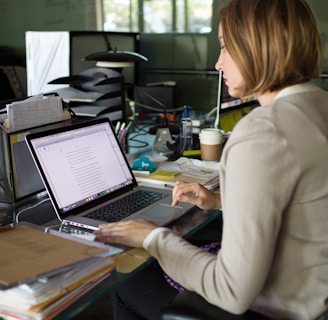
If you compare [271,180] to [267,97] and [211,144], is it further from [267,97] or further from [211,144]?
A: [211,144]

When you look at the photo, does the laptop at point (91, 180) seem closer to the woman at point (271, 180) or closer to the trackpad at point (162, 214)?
the trackpad at point (162, 214)

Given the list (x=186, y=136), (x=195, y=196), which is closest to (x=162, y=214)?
(x=195, y=196)

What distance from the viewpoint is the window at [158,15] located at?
3305 millimetres

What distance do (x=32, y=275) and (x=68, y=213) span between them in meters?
0.45

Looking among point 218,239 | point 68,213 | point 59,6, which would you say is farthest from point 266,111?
point 59,6

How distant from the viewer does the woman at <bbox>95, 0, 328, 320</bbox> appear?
833 millimetres

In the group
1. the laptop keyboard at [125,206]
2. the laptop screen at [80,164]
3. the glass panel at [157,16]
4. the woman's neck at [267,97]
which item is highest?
the glass panel at [157,16]

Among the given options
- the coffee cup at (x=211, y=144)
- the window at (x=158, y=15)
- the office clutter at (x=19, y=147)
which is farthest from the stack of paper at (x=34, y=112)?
the window at (x=158, y=15)

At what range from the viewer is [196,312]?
91 centimetres

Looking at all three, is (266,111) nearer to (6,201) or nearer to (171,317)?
(171,317)

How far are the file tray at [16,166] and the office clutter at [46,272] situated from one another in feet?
1.22

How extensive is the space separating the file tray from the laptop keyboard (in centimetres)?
28

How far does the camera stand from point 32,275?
2.74ft

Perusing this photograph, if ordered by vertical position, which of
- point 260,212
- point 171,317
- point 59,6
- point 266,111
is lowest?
point 171,317
